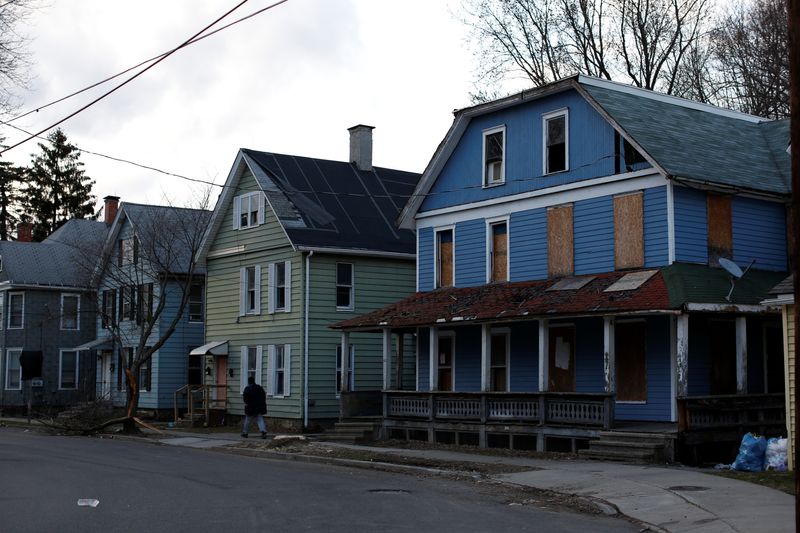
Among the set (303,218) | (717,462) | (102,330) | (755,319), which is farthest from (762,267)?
(102,330)

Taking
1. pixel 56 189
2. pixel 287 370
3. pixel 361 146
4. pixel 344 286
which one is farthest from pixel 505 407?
pixel 56 189

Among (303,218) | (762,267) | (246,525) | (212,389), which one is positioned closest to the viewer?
(246,525)

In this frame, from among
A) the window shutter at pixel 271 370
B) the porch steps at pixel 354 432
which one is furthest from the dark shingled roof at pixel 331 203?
the porch steps at pixel 354 432

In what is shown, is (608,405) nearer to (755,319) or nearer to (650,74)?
(755,319)

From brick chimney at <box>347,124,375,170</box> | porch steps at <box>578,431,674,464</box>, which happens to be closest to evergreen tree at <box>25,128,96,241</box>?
brick chimney at <box>347,124,375,170</box>

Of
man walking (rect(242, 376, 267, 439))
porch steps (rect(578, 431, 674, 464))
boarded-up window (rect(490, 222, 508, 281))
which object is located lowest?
porch steps (rect(578, 431, 674, 464))

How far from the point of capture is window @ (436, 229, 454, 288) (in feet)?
99.0

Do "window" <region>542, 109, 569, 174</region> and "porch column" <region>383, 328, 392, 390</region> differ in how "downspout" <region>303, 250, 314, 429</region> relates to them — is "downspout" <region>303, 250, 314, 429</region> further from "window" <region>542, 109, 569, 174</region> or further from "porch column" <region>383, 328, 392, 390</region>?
"window" <region>542, 109, 569, 174</region>

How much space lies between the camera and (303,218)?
35.1 metres

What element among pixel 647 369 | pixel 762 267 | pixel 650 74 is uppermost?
pixel 650 74

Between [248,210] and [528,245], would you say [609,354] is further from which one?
[248,210]

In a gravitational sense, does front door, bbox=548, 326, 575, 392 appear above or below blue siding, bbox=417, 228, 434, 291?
below

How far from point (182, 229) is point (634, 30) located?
1988cm

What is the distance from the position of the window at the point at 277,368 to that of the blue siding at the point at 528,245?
1024 cm
